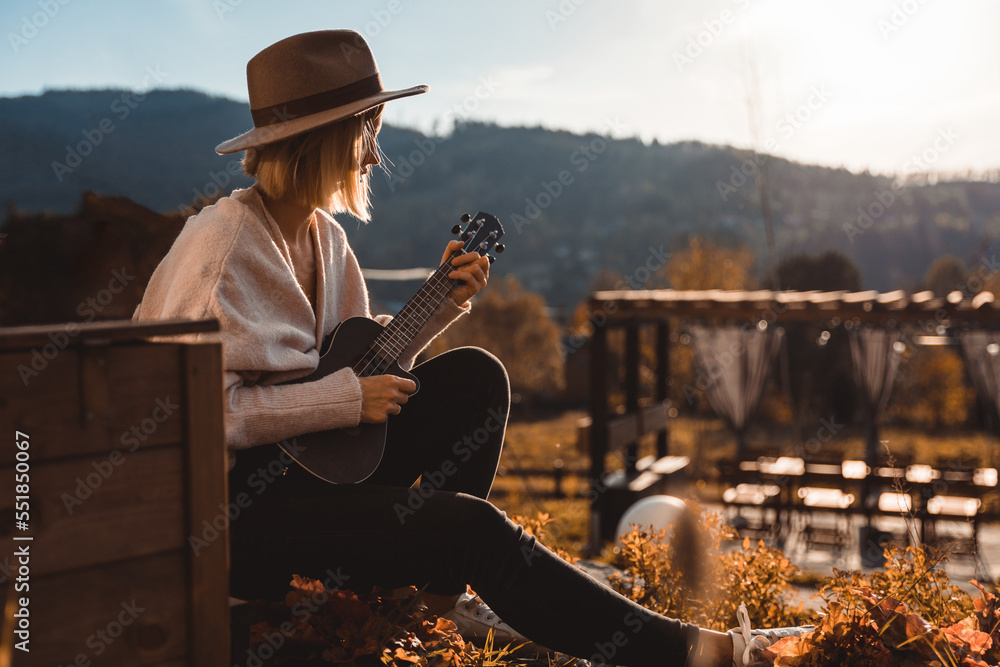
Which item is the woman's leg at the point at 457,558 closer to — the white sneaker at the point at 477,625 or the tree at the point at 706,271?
the white sneaker at the point at 477,625

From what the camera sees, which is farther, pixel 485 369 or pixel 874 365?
pixel 874 365

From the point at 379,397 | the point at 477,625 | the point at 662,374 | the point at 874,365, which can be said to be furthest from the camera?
the point at 662,374

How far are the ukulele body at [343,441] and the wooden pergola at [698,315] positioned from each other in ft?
20.3

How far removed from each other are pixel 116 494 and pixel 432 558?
0.65 m

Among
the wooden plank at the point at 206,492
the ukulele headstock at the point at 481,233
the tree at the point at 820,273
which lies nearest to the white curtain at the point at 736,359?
the ukulele headstock at the point at 481,233

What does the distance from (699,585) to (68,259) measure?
2601 millimetres

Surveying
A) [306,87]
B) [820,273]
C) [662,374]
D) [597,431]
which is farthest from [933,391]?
[306,87]

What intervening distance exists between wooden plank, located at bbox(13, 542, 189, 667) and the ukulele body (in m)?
0.50

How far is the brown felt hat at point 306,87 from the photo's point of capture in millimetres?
1682

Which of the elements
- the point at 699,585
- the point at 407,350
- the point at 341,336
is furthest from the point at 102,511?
the point at 699,585

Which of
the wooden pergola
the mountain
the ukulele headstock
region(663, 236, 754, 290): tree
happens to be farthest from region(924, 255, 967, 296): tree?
the ukulele headstock

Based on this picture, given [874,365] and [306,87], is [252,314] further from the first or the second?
[874,365]

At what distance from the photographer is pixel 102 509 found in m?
1.06

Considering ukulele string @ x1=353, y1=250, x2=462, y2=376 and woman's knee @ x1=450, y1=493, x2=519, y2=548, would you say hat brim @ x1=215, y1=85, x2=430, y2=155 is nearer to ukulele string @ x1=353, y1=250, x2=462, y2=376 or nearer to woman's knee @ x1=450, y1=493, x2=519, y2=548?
ukulele string @ x1=353, y1=250, x2=462, y2=376
